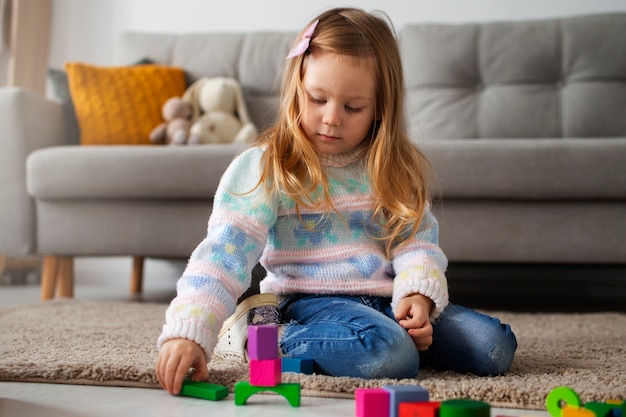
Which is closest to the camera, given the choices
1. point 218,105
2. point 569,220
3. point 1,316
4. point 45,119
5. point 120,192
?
point 1,316

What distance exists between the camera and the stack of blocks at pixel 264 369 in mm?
817

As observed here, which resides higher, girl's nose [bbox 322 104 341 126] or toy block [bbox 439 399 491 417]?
girl's nose [bbox 322 104 341 126]

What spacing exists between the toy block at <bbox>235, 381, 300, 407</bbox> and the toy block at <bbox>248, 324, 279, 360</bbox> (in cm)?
4

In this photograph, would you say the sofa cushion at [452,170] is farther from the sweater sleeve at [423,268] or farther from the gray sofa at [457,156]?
the sweater sleeve at [423,268]

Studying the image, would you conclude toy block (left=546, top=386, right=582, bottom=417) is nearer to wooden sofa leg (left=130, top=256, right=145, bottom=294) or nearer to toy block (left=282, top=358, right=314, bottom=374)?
toy block (left=282, top=358, right=314, bottom=374)

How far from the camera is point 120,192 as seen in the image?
1.94m

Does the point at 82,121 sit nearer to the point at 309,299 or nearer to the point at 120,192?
the point at 120,192

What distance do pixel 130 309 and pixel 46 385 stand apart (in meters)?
0.90

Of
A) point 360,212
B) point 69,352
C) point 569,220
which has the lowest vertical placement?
point 69,352

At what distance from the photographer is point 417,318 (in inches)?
39.1

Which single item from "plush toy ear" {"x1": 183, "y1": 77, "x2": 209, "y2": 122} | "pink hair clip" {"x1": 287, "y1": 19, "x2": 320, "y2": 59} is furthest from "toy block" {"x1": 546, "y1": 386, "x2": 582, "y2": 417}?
"plush toy ear" {"x1": 183, "y1": 77, "x2": 209, "y2": 122}

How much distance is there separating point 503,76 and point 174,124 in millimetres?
1094

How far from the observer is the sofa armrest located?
2.03 metres

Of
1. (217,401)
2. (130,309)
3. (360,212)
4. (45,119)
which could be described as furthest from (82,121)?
(217,401)
